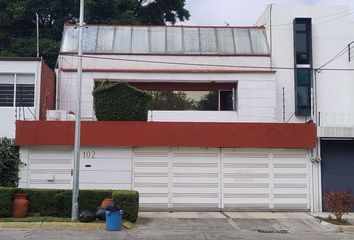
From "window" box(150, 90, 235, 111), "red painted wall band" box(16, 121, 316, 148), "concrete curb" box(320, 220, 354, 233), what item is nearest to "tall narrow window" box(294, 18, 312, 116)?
"window" box(150, 90, 235, 111)

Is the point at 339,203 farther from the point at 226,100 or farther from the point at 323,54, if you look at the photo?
the point at 323,54

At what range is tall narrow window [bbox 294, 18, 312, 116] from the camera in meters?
29.0

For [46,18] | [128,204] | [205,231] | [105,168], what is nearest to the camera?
[205,231]

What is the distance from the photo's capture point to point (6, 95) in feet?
83.1

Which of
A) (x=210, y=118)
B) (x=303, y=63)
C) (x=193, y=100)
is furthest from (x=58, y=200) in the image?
(x=303, y=63)

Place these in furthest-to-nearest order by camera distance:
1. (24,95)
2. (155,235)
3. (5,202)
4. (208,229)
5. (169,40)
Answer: (169,40) < (24,95) < (5,202) < (208,229) < (155,235)

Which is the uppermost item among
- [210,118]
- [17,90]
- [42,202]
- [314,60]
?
[314,60]

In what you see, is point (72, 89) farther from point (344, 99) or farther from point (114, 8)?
point (114, 8)

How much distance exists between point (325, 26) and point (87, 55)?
42.6ft

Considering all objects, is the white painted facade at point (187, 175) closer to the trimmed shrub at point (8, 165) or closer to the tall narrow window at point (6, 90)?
the trimmed shrub at point (8, 165)

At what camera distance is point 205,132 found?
22.4 meters

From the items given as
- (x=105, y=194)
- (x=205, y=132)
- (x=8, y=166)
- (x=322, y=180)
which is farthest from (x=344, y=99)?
(x=8, y=166)

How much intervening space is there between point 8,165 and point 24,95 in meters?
4.57

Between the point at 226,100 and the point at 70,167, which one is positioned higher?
the point at 226,100
